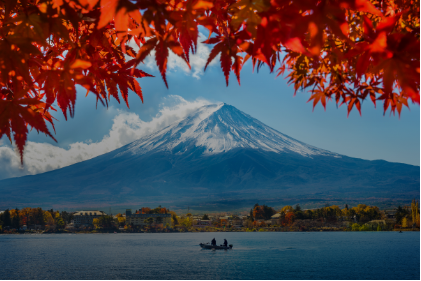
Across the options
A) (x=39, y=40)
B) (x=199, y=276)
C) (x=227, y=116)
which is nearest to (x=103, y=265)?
(x=199, y=276)

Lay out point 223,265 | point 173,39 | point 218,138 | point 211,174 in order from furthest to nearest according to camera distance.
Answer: point 211,174
point 218,138
point 223,265
point 173,39

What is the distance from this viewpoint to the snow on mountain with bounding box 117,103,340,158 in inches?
6078

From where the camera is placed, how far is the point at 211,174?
17562 centimetres

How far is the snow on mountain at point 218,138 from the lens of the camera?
506 feet

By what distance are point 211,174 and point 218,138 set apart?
26598 millimetres

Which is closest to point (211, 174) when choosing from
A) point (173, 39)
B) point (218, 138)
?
point (218, 138)

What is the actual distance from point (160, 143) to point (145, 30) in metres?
165

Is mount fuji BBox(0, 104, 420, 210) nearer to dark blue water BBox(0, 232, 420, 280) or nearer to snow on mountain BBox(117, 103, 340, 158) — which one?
snow on mountain BBox(117, 103, 340, 158)

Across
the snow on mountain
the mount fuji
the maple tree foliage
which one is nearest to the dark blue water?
the maple tree foliage

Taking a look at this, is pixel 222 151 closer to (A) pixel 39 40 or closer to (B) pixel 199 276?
(B) pixel 199 276

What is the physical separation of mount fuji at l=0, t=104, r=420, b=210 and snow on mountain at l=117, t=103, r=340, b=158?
538mm

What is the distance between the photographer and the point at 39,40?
4.93 feet

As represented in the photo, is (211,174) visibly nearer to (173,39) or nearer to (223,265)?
(223,265)

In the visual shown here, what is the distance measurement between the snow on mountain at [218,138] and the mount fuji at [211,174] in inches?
21.2
